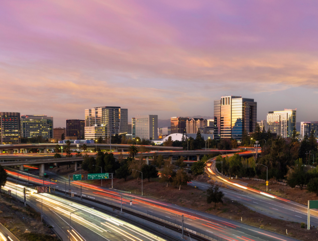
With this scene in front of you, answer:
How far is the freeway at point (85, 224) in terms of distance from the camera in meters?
44.8

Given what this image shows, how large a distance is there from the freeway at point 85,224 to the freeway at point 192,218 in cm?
663

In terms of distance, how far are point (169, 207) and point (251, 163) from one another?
49.9 metres

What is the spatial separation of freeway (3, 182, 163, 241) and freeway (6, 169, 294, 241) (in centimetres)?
663

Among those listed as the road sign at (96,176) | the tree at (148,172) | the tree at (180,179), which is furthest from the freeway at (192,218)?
the tree at (148,172)

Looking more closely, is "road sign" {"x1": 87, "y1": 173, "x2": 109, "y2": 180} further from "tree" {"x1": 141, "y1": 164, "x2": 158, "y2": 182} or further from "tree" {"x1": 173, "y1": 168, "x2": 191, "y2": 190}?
"tree" {"x1": 173, "y1": 168, "x2": 191, "y2": 190}

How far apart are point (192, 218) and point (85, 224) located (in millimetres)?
20171

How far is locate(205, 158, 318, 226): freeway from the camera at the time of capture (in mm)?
53719

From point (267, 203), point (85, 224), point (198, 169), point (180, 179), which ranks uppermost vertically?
point (180, 179)

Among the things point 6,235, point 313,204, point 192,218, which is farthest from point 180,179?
point 6,235

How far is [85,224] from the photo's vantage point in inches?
2034

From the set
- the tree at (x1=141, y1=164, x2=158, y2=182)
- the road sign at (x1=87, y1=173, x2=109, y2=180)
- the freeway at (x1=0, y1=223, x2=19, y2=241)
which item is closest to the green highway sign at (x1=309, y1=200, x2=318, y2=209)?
the freeway at (x1=0, y1=223, x2=19, y2=241)

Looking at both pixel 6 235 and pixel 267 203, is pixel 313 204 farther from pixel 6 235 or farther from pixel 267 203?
pixel 6 235

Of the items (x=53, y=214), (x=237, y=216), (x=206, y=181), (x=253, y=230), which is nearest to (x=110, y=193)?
(x=53, y=214)

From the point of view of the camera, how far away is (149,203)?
68562 millimetres
